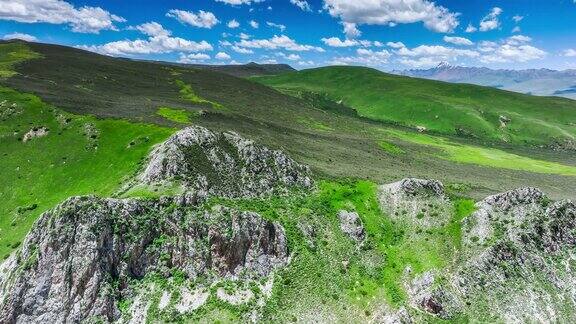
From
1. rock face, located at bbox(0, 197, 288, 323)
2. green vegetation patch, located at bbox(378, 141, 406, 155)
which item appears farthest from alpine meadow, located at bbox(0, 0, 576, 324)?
green vegetation patch, located at bbox(378, 141, 406, 155)

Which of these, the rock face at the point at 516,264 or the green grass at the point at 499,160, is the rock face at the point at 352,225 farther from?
the green grass at the point at 499,160

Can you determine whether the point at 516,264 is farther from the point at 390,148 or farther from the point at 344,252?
the point at 390,148

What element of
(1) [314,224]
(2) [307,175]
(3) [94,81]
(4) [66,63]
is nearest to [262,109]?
(3) [94,81]

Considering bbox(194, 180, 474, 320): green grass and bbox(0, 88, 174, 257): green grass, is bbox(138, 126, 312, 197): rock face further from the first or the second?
bbox(0, 88, 174, 257): green grass

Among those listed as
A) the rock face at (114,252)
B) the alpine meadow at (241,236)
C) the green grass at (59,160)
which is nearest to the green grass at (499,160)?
the alpine meadow at (241,236)

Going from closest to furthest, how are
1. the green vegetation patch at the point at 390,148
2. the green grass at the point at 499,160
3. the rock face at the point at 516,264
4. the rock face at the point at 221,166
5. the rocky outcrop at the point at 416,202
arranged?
the rock face at the point at 516,264
the rock face at the point at 221,166
the rocky outcrop at the point at 416,202
the green vegetation patch at the point at 390,148
the green grass at the point at 499,160

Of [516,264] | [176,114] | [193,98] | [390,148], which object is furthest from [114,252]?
[193,98]
